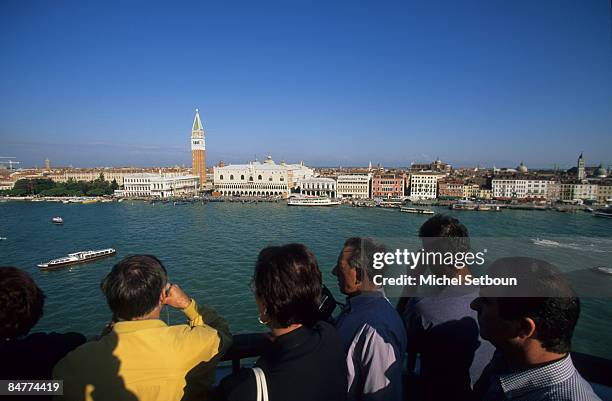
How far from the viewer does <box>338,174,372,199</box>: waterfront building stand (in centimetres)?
2031

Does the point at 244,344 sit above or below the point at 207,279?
above

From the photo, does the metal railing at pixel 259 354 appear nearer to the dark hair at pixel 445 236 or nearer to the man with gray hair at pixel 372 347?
the man with gray hair at pixel 372 347

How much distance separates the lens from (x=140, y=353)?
0.39 metres

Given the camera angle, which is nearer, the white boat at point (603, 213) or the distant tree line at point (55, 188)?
the white boat at point (603, 213)

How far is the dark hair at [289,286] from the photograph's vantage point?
39cm

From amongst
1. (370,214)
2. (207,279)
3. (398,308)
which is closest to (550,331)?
(398,308)

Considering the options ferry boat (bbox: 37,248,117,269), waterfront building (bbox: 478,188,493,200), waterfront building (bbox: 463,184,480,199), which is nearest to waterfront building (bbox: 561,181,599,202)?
waterfront building (bbox: 478,188,493,200)

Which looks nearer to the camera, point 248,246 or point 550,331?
point 550,331

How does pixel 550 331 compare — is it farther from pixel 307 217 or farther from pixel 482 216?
pixel 482 216

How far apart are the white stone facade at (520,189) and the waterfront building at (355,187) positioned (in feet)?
22.0

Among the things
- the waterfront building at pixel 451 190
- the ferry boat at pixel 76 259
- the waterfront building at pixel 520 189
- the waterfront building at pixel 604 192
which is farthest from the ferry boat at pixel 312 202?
the waterfront building at pixel 604 192

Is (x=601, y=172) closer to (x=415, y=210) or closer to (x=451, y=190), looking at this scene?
(x=451, y=190)

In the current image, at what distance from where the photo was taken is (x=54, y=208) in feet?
54.6

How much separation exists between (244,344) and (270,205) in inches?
698
